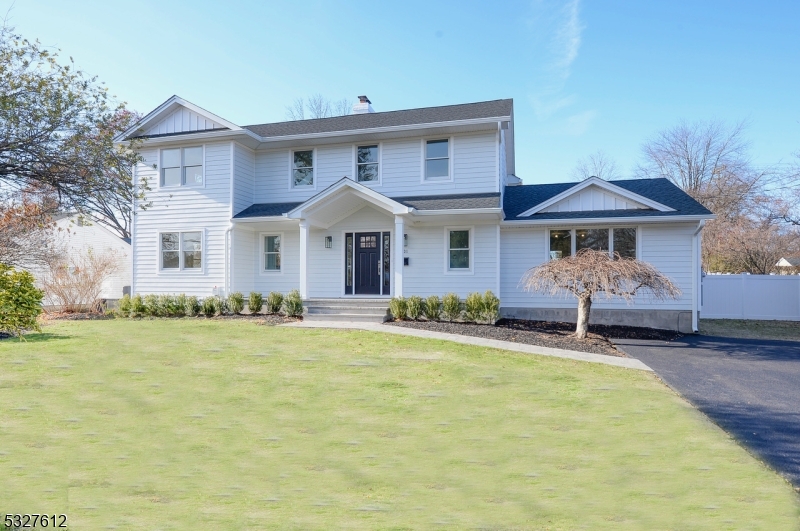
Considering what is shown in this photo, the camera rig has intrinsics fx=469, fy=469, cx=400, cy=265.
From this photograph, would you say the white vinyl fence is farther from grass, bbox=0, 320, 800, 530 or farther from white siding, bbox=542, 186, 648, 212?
grass, bbox=0, 320, 800, 530

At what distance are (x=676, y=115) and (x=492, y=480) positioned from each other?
122 ft

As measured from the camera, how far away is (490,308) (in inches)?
525

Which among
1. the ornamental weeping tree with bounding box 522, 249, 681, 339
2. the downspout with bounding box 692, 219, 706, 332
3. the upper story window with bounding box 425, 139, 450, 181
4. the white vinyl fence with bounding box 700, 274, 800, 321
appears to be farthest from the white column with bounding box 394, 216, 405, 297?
the white vinyl fence with bounding box 700, 274, 800, 321

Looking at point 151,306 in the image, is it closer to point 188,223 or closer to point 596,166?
point 188,223

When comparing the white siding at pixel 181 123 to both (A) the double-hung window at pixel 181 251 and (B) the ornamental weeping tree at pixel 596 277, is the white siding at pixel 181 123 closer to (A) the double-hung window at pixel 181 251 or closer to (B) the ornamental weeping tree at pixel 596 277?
(A) the double-hung window at pixel 181 251

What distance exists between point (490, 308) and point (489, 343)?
3184 mm

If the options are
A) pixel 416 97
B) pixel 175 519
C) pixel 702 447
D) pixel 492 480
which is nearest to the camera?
pixel 175 519

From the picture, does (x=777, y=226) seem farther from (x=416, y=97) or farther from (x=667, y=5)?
(x=416, y=97)

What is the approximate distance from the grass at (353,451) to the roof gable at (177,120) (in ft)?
35.9

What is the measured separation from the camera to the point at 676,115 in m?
33.3

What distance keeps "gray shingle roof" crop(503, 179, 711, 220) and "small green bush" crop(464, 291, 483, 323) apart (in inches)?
128

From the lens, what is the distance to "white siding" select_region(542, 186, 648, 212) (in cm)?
1477

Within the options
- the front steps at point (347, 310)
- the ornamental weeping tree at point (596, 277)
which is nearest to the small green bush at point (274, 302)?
the front steps at point (347, 310)

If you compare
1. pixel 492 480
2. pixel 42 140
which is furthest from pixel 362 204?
pixel 492 480
